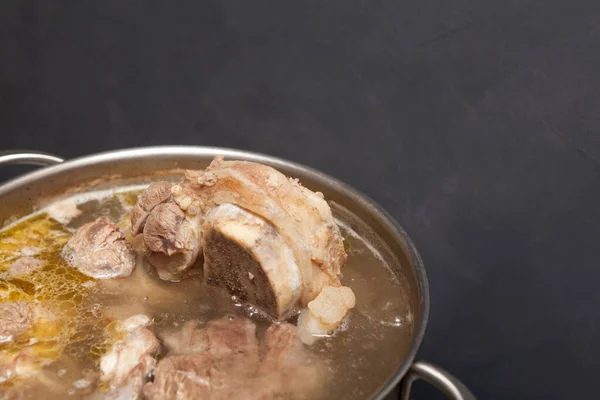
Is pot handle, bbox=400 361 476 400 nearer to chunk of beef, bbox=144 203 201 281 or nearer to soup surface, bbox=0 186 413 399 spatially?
soup surface, bbox=0 186 413 399

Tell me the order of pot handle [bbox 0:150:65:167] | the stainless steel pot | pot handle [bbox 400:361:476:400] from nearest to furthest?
pot handle [bbox 400:361:476:400]
the stainless steel pot
pot handle [bbox 0:150:65:167]

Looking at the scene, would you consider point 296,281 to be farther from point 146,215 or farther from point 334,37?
point 334,37

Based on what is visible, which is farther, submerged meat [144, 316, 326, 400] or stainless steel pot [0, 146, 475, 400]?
stainless steel pot [0, 146, 475, 400]

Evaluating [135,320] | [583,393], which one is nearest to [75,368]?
[135,320]

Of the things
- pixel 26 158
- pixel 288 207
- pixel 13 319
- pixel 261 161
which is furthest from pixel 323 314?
pixel 26 158

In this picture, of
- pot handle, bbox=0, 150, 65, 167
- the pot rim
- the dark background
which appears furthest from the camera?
the dark background

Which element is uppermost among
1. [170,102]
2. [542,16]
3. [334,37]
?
[542,16]

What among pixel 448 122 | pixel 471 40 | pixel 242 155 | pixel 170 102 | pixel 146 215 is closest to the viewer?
pixel 146 215

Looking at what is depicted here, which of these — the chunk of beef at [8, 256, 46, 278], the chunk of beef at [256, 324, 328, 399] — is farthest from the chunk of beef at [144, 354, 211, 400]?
the chunk of beef at [8, 256, 46, 278]
